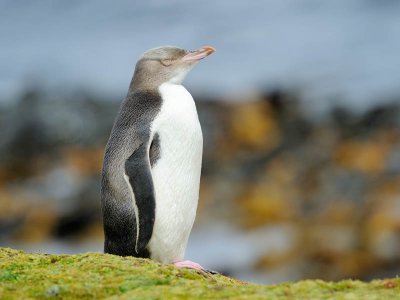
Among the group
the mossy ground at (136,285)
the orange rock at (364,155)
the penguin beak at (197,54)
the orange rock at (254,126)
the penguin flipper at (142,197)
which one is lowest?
the mossy ground at (136,285)

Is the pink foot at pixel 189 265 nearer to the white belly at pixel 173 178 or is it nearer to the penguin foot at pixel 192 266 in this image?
the penguin foot at pixel 192 266

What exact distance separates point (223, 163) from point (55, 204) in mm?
4114

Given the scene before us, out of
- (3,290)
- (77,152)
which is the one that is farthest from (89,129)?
(3,290)

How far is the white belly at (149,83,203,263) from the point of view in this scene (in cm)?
882

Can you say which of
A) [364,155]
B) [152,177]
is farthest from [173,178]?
[364,155]

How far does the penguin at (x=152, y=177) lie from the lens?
864 centimetres

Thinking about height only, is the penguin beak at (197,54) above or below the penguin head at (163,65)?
above

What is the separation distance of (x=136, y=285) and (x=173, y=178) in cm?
244

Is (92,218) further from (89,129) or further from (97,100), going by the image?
(97,100)

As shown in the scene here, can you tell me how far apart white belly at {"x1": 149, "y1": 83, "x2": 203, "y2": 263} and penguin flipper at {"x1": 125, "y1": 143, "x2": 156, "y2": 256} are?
0.14m

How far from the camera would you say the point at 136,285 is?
656 cm

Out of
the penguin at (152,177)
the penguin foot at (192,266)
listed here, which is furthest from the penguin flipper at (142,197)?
the penguin foot at (192,266)

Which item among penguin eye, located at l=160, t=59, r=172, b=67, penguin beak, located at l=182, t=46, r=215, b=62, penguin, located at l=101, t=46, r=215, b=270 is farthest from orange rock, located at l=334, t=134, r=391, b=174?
penguin, located at l=101, t=46, r=215, b=270

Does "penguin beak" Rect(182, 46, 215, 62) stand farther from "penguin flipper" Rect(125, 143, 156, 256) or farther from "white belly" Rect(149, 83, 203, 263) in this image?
"penguin flipper" Rect(125, 143, 156, 256)
